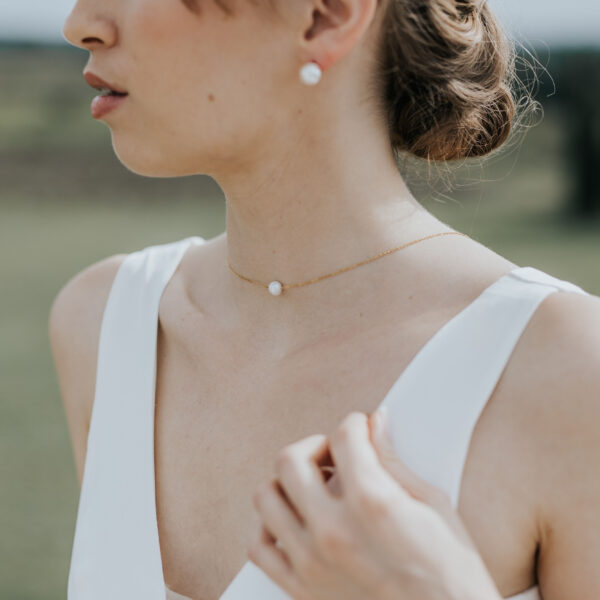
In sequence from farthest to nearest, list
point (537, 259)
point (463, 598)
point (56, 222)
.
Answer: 1. point (56, 222)
2. point (537, 259)
3. point (463, 598)

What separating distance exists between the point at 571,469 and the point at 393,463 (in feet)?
0.91

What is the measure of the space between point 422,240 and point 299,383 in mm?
362

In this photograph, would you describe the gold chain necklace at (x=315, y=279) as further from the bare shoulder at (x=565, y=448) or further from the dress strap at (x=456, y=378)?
the bare shoulder at (x=565, y=448)

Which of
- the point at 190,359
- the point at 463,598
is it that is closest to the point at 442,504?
the point at 463,598

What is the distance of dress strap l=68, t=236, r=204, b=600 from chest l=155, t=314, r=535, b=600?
0.12 feet

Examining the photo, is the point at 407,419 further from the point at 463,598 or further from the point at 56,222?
the point at 56,222

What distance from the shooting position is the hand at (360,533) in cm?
140

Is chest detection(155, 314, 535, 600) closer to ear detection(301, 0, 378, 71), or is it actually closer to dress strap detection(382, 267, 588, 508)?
dress strap detection(382, 267, 588, 508)

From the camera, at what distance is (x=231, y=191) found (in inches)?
76.9

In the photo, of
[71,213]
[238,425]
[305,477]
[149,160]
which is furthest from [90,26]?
[71,213]

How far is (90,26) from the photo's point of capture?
1781 millimetres

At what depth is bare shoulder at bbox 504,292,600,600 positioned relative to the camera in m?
1.53

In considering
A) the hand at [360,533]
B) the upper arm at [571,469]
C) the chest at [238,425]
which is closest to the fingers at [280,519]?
the hand at [360,533]

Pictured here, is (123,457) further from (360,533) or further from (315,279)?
(360,533)
